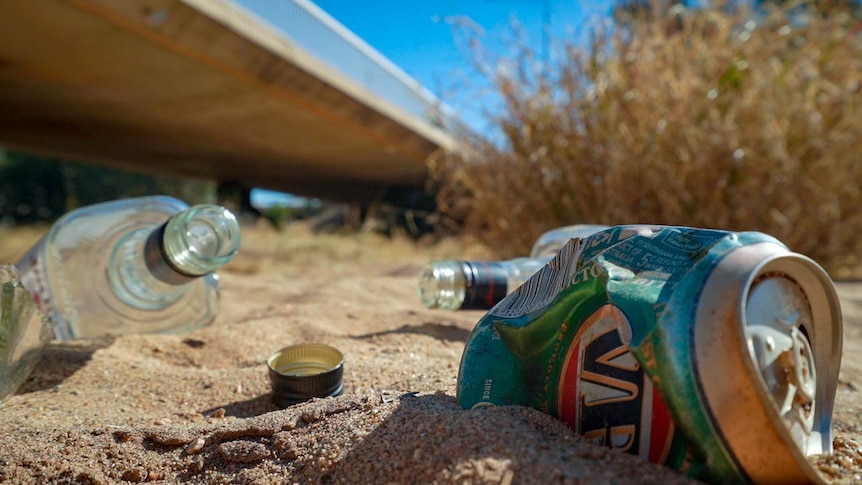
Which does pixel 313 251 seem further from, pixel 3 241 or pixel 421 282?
pixel 421 282

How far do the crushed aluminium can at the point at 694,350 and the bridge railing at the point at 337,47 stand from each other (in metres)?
3.99

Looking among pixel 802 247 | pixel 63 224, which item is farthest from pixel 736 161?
pixel 63 224

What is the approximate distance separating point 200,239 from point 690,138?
1.99 metres

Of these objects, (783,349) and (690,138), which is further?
(690,138)

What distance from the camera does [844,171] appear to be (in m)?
2.62

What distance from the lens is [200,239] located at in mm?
1131

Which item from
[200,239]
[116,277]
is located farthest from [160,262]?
[116,277]

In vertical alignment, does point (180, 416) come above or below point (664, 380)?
below

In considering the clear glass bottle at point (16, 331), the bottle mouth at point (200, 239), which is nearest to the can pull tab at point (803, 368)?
the bottle mouth at point (200, 239)

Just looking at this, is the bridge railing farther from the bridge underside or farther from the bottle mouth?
the bottle mouth

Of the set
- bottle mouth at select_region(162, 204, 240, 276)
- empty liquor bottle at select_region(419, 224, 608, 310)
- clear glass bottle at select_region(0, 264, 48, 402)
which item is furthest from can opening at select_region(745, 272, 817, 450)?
clear glass bottle at select_region(0, 264, 48, 402)

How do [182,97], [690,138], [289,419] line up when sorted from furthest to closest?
[182,97], [690,138], [289,419]

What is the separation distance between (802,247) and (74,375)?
9.76 ft

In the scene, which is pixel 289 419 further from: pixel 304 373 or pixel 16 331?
pixel 16 331
